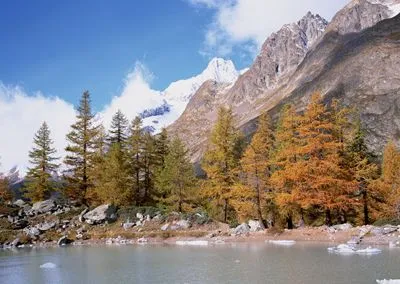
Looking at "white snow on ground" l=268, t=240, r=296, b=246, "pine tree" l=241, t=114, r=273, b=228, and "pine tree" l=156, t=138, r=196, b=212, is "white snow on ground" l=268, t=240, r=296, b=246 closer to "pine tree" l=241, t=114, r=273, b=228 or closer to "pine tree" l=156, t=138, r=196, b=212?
"pine tree" l=241, t=114, r=273, b=228

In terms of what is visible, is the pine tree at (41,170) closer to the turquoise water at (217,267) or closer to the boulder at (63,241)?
the boulder at (63,241)

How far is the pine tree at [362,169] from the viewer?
41.7 meters

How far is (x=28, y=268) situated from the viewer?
29.0 metres

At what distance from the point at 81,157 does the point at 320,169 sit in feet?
109

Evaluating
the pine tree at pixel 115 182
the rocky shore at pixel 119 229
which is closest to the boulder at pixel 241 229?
the rocky shore at pixel 119 229

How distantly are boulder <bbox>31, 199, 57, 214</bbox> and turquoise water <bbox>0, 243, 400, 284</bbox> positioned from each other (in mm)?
21713

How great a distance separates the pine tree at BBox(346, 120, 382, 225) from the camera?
137ft

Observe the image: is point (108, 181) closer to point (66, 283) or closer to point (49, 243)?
point (49, 243)

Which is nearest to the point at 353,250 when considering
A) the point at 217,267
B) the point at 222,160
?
the point at 217,267

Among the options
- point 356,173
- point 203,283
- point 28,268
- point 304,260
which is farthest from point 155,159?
point 203,283

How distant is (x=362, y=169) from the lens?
41.5m

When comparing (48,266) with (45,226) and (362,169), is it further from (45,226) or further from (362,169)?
(362,169)

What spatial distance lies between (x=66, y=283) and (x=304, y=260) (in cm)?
1304

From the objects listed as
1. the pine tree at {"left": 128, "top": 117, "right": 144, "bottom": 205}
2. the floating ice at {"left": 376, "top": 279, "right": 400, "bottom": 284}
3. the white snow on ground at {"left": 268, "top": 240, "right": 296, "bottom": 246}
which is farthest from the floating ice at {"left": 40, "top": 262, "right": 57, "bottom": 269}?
the pine tree at {"left": 128, "top": 117, "right": 144, "bottom": 205}
